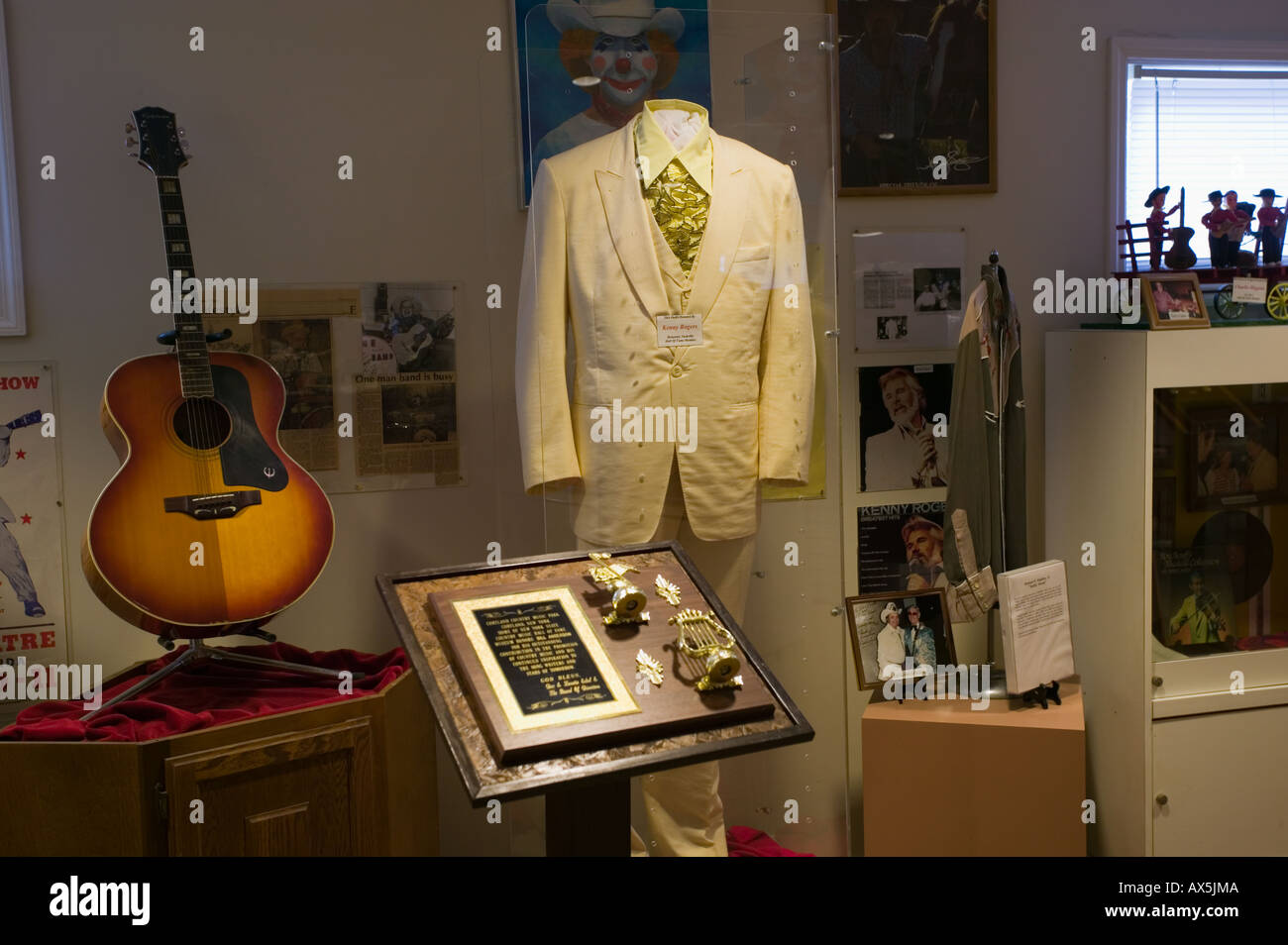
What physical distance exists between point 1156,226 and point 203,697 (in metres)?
2.44

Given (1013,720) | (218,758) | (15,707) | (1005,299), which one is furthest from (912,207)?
(15,707)

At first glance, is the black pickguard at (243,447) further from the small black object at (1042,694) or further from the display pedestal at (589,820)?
the small black object at (1042,694)

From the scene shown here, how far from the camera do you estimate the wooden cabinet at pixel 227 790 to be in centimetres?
194

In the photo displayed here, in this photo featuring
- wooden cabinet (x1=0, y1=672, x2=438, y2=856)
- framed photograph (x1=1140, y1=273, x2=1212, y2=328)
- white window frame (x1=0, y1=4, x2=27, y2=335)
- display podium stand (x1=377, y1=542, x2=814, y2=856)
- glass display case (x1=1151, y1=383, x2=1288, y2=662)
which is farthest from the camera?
glass display case (x1=1151, y1=383, x2=1288, y2=662)

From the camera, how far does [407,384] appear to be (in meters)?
2.71

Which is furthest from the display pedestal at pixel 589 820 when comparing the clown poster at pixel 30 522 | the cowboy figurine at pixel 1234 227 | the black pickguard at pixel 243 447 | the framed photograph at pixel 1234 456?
the cowboy figurine at pixel 1234 227

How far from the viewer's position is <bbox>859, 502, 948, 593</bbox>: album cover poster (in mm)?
3002

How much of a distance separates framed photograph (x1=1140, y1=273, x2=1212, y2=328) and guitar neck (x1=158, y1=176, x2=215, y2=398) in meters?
2.03

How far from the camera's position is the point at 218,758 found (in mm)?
1993

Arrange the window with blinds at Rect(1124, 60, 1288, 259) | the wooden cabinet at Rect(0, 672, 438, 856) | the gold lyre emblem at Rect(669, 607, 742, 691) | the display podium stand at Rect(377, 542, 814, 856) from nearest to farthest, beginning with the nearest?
the display podium stand at Rect(377, 542, 814, 856), the gold lyre emblem at Rect(669, 607, 742, 691), the wooden cabinet at Rect(0, 672, 438, 856), the window with blinds at Rect(1124, 60, 1288, 259)

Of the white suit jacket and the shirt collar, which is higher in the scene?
the shirt collar

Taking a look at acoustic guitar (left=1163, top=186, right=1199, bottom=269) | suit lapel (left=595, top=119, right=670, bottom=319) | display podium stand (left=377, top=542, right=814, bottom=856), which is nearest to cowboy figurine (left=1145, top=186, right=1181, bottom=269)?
acoustic guitar (left=1163, top=186, right=1199, bottom=269)

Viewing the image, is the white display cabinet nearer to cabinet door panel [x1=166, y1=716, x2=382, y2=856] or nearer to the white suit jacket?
the white suit jacket

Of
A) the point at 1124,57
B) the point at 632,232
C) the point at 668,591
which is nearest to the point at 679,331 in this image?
the point at 632,232
